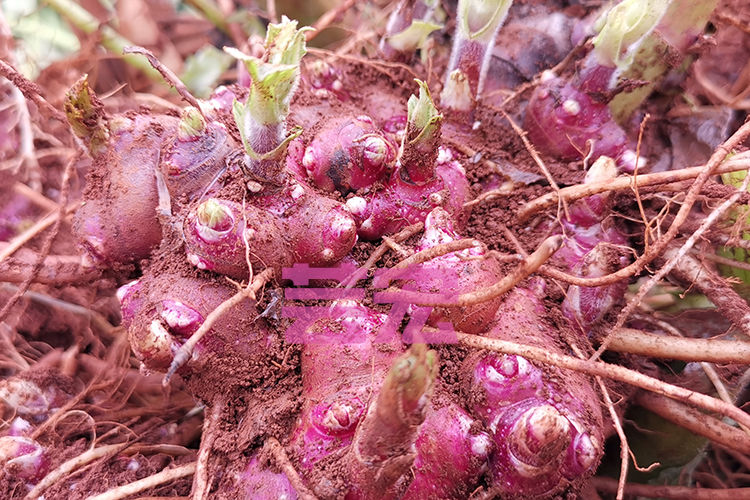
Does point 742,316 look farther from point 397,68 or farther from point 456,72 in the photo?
point 397,68

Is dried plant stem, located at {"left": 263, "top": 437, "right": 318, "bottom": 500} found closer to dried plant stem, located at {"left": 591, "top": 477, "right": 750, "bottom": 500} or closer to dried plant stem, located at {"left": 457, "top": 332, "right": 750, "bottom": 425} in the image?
dried plant stem, located at {"left": 457, "top": 332, "right": 750, "bottom": 425}

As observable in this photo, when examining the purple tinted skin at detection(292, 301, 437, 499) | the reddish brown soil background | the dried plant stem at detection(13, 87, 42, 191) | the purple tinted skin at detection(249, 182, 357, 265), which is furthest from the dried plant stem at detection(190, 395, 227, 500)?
the dried plant stem at detection(13, 87, 42, 191)

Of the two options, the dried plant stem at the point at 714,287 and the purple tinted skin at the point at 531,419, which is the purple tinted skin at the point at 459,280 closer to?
the purple tinted skin at the point at 531,419

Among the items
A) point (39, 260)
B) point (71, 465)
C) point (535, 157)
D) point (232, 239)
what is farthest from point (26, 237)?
point (535, 157)

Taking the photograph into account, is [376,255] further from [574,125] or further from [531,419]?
[574,125]

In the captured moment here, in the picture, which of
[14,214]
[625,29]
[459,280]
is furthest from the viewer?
[14,214]

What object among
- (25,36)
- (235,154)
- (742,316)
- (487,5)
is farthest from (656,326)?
(25,36)
